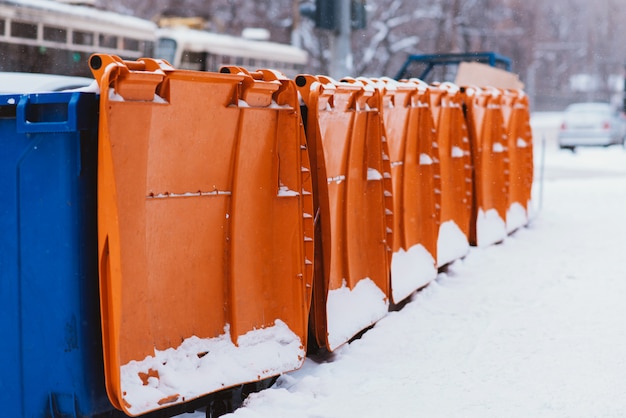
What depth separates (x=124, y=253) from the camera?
3930 mm

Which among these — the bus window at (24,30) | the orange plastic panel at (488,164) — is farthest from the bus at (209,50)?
the orange plastic panel at (488,164)

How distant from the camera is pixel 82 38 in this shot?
A: 16031 mm

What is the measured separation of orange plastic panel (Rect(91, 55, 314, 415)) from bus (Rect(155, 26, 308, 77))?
575 inches

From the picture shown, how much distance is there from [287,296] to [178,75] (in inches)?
52.2

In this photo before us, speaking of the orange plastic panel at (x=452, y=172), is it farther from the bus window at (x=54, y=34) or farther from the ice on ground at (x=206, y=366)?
the bus window at (x=54, y=34)

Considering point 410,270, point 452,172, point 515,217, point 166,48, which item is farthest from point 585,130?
point 410,270

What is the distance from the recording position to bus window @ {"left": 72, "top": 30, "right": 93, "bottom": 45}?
15.8 metres

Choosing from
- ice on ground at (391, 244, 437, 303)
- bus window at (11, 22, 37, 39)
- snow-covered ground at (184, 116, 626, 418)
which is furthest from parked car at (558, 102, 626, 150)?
ice on ground at (391, 244, 437, 303)

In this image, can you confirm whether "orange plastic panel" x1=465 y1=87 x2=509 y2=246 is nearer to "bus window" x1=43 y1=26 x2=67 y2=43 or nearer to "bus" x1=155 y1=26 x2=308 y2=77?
"bus window" x1=43 y1=26 x2=67 y2=43

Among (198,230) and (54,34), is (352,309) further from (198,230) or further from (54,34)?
(54,34)

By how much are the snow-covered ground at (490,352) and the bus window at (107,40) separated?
9815 millimetres

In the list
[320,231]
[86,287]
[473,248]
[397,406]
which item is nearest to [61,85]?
[320,231]

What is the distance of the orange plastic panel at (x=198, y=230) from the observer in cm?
388

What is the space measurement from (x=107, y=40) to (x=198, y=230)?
1329cm
